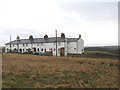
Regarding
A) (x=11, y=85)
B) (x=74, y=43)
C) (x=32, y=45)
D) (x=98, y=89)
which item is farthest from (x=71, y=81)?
(x=32, y=45)

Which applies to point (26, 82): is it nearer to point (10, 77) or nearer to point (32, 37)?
point (10, 77)

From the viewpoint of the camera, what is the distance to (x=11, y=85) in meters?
11.9

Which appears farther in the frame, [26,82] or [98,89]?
[26,82]

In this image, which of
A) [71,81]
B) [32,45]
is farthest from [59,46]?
[71,81]

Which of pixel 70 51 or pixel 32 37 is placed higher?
pixel 32 37

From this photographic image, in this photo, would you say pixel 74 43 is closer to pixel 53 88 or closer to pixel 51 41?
pixel 51 41

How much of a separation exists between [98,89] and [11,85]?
19.0ft

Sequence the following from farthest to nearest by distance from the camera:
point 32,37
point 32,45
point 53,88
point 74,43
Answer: point 32,37 < point 32,45 < point 74,43 < point 53,88

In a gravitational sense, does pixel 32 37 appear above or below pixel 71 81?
above

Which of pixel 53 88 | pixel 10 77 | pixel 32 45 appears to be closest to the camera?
pixel 53 88

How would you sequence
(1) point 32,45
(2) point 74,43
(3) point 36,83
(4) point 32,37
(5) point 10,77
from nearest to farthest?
(3) point 36,83 → (5) point 10,77 → (2) point 74,43 → (1) point 32,45 → (4) point 32,37

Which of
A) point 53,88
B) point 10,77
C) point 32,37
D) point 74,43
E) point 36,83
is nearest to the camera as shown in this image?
point 53,88

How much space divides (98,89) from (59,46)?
175ft

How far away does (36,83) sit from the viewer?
42.6 feet
